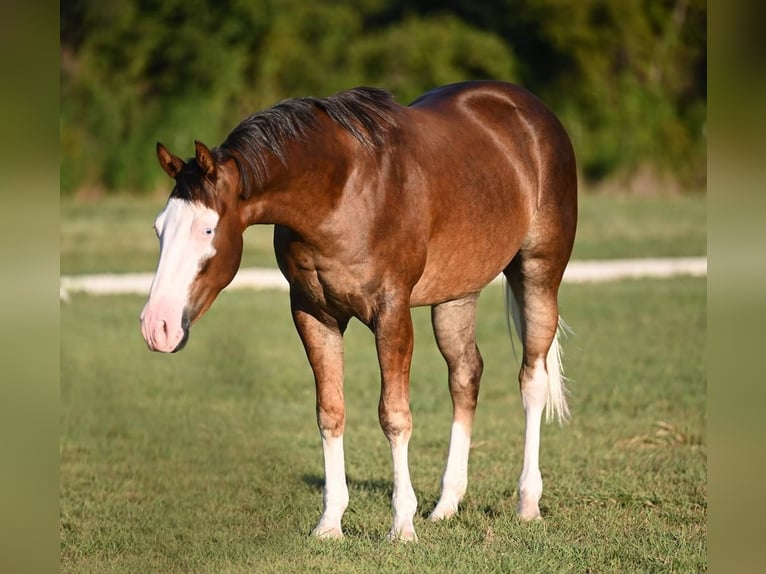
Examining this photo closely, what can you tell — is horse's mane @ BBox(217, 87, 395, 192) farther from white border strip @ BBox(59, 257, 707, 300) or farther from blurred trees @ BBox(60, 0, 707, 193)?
blurred trees @ BBox(60, 0, 707, 193)

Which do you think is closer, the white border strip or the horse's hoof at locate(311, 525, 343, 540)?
the horse's hoof at locate(311, 525, 343, 540)

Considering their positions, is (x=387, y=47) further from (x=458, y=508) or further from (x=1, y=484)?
(x=1, y=484)

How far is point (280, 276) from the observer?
653 inches

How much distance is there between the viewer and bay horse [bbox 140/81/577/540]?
14.6ft

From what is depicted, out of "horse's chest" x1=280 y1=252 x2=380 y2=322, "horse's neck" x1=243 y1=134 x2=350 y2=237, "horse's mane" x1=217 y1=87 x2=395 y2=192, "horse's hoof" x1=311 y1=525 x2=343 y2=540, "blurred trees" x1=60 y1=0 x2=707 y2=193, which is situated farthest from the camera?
"blurred trees" x1=60 y1=0 x2=707 y2=193

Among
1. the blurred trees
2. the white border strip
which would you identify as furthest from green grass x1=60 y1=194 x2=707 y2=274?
the blurred trees

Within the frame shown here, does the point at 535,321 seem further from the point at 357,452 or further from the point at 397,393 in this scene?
the point at 357,452

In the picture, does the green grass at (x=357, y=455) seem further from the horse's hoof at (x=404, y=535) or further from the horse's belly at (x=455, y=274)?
the horse's belly at (x=455, y=274)

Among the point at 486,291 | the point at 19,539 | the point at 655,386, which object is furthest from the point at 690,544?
the point at 486,291

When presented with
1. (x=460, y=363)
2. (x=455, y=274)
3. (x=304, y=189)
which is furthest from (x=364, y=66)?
(x=304, y=189)

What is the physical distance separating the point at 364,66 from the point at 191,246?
25547 millimetres

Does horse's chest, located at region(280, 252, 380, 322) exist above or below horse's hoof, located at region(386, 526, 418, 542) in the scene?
above

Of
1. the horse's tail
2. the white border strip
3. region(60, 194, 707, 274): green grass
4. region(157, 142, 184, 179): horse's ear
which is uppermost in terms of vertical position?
region(157, 142, 184, 179): horse's ear

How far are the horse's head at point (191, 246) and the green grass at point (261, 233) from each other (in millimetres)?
13251
